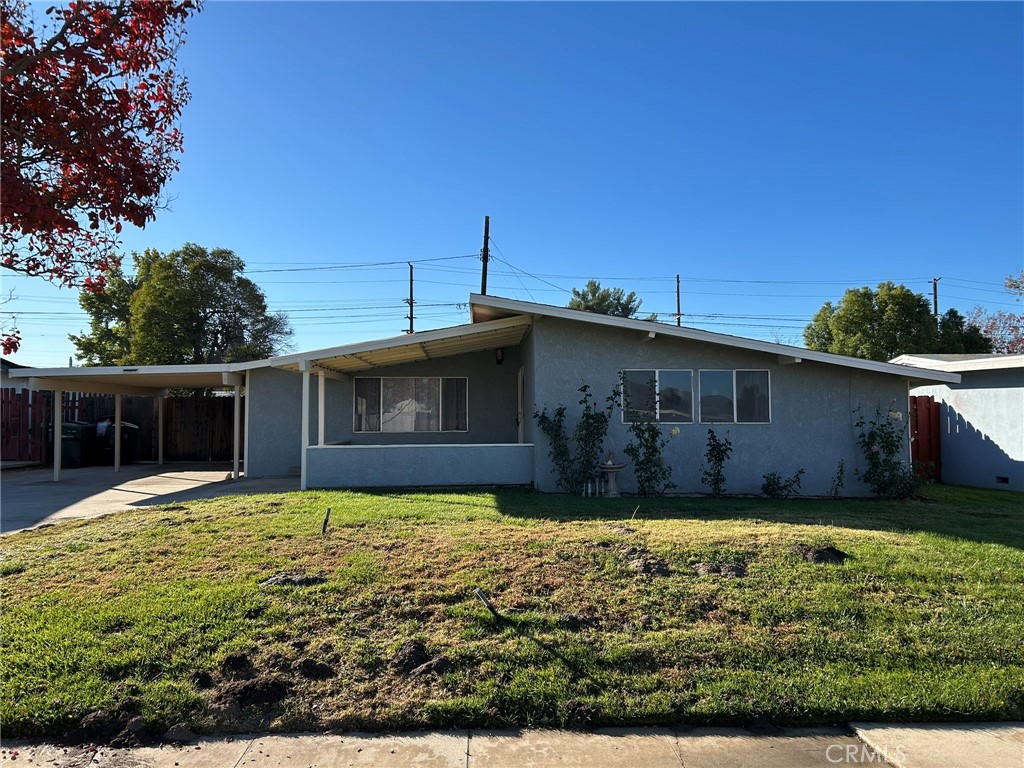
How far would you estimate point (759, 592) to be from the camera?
4816mm

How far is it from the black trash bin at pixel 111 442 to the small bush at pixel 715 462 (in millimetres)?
17246

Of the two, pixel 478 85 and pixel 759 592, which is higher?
pixel 478 85

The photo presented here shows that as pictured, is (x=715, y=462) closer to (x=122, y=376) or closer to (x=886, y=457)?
(x=886, y=457)

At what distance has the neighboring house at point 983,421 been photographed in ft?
38.8

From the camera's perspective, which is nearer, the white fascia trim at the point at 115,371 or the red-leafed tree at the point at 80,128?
the red-leafed tree at the point at 80,128

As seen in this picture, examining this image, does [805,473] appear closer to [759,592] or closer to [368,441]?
[759,592]


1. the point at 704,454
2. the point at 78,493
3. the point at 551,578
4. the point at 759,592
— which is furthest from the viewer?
the point at 78,493

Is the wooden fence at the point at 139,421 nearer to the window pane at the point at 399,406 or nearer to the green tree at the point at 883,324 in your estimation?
the window pane at the point at 399,406

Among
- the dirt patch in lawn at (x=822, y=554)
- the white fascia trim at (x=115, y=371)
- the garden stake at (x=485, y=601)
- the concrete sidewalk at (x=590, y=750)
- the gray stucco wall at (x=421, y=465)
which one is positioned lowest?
the concrete sidewalk at (x=590, y=750)

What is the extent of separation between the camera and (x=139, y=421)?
793 inches

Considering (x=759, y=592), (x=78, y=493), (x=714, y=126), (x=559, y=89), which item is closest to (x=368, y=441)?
(x=78, y=493)

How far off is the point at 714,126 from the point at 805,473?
700 centimetres

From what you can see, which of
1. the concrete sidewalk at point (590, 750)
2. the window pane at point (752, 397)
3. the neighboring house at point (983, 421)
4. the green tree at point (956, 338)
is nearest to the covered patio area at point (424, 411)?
the window pane at point (752, 397)

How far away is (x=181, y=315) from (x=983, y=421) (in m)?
25.0
